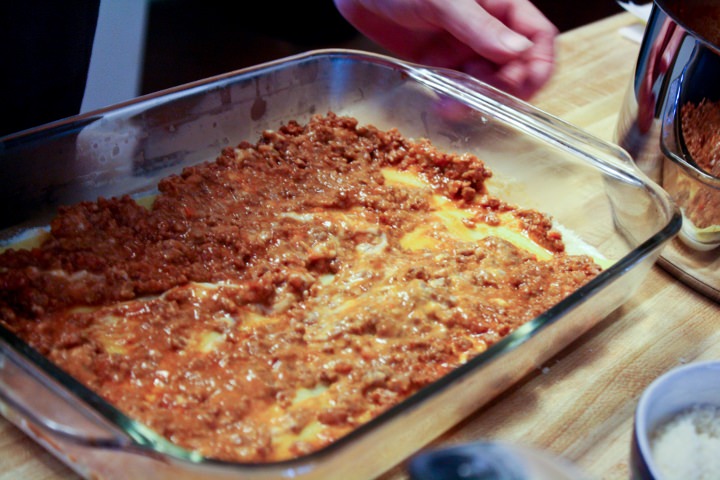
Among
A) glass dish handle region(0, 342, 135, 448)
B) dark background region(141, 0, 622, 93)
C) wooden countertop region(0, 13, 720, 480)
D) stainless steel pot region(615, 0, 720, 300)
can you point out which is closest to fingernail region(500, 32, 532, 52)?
stainless steel pot region(615, 0, 720, 300)

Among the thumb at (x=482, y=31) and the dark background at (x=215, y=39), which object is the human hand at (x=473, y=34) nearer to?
the thumb at (x=482, y=31)

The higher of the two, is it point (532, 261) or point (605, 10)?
point (532, 261)

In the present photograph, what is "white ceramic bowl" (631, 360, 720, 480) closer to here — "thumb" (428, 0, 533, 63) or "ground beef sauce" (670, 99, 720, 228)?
"ground beef sauce" (670, 99, 720, 228)

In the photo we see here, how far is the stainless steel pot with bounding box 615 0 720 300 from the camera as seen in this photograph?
1.68m

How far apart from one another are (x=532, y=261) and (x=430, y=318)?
1.11ft

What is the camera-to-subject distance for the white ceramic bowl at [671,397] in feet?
3.73

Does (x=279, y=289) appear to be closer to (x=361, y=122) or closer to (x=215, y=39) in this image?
(x=361, y=122)

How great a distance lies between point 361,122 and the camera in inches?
85.4

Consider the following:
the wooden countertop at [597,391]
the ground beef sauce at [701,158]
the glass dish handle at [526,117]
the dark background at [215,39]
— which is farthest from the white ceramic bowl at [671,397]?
the dark background at [215,39]

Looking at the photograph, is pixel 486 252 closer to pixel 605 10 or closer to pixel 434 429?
pixel 434 429

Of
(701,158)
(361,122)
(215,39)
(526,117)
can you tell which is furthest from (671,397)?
(215,39)

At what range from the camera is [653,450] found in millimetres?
1160

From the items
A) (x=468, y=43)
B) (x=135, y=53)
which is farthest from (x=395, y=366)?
(x=135, y=53)

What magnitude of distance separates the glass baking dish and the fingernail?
15 cm
